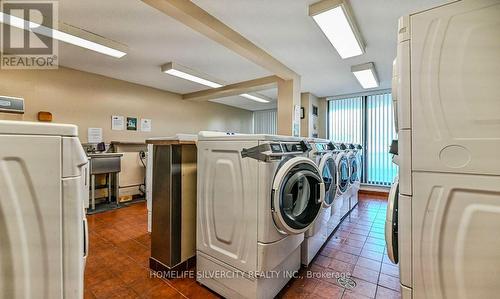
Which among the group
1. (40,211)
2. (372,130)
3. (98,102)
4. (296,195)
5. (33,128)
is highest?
(98,102)

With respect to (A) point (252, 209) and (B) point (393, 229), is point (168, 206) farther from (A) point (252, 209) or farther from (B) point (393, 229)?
(B) point (393, 229)

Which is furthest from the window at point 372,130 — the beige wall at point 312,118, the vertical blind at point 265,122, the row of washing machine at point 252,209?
the row of washing machine at point 252,209

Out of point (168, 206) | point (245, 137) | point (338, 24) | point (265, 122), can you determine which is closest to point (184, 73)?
point (338, 24)

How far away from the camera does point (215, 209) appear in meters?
1.72

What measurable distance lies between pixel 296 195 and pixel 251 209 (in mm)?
537

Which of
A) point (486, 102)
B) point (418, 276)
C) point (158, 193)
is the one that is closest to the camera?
point (486, 102)

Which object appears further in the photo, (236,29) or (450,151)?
(236,29)

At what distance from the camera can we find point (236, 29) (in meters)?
2.72

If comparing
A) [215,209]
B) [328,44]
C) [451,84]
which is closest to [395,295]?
[215,209]

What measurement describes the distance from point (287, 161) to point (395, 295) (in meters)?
1.38

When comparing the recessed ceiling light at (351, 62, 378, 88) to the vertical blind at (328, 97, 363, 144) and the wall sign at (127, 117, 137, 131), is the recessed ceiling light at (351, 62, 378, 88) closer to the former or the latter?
the vertical blind at (328, 97, 363, 144)

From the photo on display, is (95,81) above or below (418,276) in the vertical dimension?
above

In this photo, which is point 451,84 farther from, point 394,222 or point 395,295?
point 395,295

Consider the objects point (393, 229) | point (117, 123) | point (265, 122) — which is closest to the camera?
point (393, 229)
